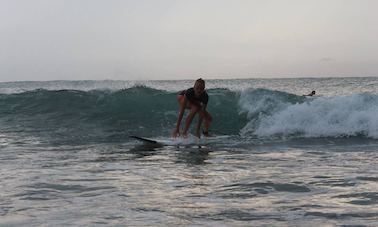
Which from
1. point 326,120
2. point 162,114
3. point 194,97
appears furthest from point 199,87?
point 162,114

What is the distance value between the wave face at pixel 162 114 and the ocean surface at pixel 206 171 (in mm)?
52

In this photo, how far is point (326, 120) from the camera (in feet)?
43.3

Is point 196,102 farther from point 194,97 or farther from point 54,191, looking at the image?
point 54,191

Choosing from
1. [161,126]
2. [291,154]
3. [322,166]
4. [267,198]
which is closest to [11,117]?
[161,126]

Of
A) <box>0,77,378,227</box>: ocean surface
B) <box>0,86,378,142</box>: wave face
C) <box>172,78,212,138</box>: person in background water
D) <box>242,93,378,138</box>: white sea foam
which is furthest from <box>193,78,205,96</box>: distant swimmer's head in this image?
<box>242,93,378,138</box>: white sea foam

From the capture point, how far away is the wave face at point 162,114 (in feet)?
42.4

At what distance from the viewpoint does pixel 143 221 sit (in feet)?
14.4

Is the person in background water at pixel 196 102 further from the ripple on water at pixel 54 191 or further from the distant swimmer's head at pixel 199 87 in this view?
the ripple on water at pixel 54 191

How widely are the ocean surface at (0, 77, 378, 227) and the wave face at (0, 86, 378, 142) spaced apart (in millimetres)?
52

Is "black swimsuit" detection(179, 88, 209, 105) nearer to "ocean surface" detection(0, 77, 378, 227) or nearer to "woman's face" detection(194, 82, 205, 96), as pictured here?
"woman's face" detection(194, 82, 205, 96)

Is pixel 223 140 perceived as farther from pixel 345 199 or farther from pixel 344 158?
pixel 345 199

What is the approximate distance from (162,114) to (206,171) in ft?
32.9

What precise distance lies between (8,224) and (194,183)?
2.36 m

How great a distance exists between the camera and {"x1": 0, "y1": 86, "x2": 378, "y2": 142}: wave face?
42.4ft
